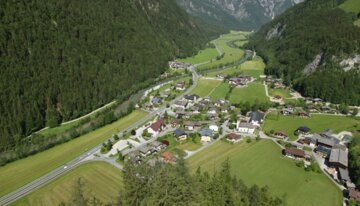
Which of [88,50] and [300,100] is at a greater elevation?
[88,50]

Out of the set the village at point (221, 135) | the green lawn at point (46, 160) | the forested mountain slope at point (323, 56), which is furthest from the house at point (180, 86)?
the forested mountain slope at point (323, 56)

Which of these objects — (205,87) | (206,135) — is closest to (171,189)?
(206,135)

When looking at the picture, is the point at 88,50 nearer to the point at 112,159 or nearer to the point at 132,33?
the point at 132,33

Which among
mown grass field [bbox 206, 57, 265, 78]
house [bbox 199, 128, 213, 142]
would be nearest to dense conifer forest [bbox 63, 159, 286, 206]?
house [bbox 199, 128, 213, 142]

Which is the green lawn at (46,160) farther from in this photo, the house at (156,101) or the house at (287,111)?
the house at (287,111)

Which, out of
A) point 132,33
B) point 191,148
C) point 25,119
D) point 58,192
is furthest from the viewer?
point 132,33

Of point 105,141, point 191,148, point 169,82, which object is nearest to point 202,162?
point 191,148

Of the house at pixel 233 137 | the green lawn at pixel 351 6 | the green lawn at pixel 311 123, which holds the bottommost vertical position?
the green lawn at pixel 311 123
